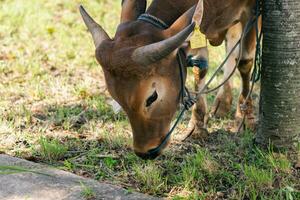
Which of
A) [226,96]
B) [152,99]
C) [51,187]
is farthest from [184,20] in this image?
[226,96]

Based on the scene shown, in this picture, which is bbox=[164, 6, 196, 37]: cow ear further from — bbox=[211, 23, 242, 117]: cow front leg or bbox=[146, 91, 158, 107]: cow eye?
bbox=[211, 23, 242, 117]: cow front leg

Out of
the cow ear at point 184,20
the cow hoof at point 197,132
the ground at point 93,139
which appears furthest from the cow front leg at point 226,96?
Answer: the cow ear at point 184,20

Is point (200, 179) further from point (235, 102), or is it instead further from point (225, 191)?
point (235, 102)

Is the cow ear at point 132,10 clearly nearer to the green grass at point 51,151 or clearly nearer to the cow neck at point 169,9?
the cow neck at point 169,9

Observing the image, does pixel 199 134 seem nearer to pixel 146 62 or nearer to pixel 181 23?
pixel 181 23

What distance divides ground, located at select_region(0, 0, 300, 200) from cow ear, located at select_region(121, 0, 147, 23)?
3.43 feet

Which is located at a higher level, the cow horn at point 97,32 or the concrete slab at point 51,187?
the cow horn at point 97,32

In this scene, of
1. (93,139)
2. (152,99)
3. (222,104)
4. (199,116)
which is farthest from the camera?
(222,104)

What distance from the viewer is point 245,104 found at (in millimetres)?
5270

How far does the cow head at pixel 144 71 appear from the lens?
3.68m

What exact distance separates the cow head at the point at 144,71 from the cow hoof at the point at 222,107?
1649 millimetres

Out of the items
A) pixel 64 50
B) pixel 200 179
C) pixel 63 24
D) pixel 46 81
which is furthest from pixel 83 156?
pixel 63 24

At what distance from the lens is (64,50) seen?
7.34m

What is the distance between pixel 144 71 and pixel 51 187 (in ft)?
3.33
